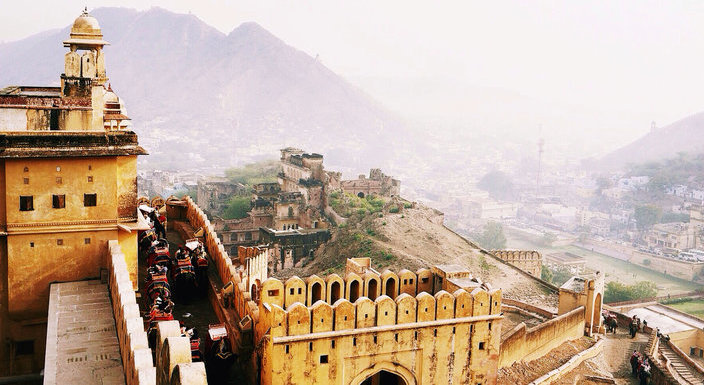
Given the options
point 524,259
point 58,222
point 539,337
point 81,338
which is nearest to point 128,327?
point 81,338

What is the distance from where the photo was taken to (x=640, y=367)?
76.7 ft

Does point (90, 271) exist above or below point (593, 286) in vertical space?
above

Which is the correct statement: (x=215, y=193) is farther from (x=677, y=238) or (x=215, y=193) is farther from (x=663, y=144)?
(x=663, y=144)

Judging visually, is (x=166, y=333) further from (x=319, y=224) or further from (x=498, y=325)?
(x=319, y=224)

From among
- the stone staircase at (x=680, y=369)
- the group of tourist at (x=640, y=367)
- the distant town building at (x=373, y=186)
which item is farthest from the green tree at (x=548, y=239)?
the group of tourist at (x=640, y=367)

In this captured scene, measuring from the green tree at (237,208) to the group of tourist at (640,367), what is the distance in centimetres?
3951

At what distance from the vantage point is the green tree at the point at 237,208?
6003 cm

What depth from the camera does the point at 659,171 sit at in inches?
5192

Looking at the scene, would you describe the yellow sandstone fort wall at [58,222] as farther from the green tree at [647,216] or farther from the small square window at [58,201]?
the green tree at [647,216]

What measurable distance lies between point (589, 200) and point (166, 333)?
490 ft

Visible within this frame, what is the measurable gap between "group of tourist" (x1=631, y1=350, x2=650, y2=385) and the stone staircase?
143 centimetres

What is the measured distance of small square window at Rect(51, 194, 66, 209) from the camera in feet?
39.8

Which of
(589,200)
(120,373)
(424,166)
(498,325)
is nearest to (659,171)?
(589,200)

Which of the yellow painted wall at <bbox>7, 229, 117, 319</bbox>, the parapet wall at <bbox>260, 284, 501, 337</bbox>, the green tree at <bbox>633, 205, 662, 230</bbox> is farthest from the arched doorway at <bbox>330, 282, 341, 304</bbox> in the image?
the green tree at <bbox>633, 205, 662, 230</bbox>
